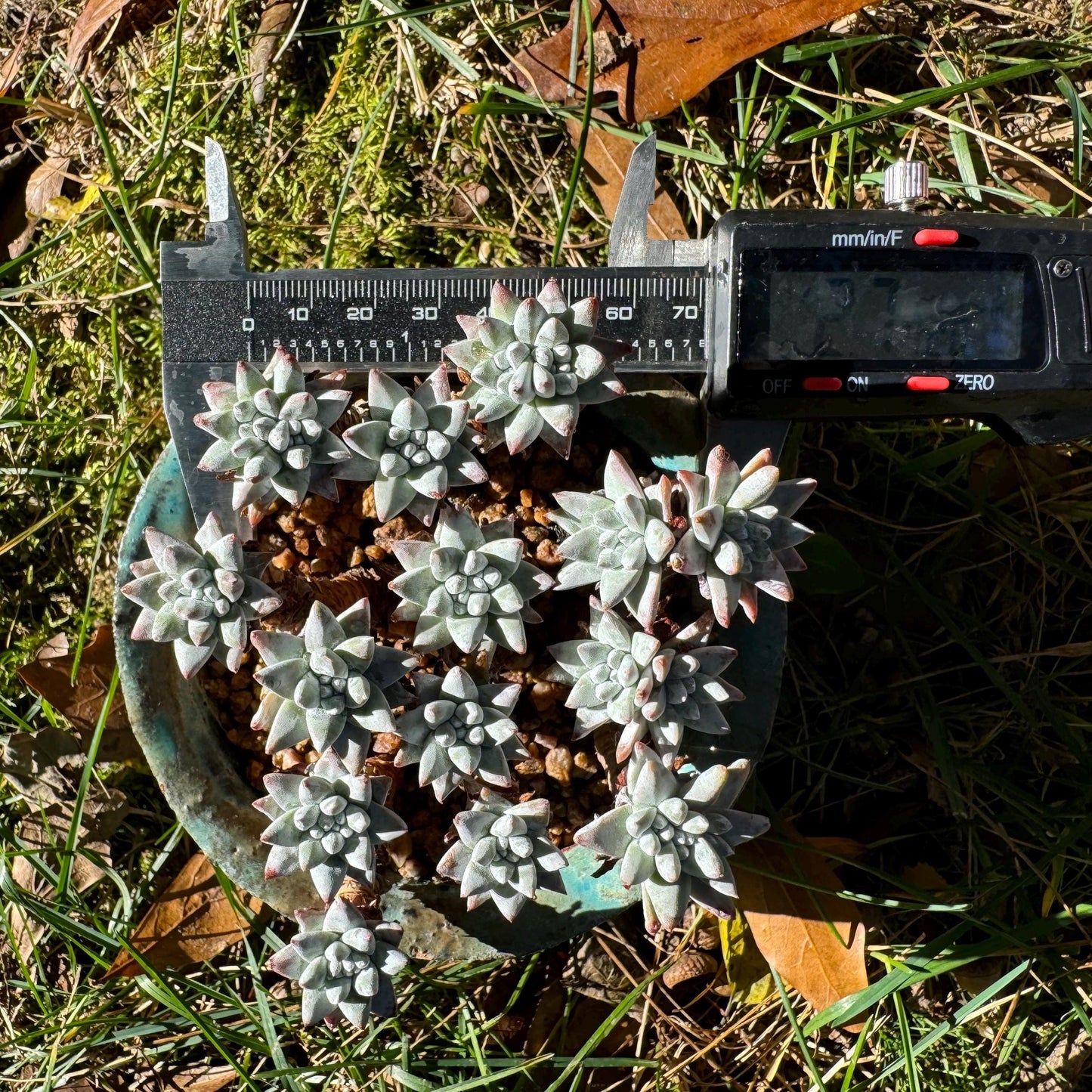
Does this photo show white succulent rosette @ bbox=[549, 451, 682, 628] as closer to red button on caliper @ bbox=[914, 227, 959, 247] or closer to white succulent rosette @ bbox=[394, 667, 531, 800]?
white succulent rosette @ bbox=[394, 667, 531, 800]

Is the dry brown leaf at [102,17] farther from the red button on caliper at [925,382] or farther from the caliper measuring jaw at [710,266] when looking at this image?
the red button on caliper at [925,382]

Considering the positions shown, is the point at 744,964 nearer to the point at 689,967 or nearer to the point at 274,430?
the point at 689,967

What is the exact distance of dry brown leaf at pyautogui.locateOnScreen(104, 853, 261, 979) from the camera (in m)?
1.83

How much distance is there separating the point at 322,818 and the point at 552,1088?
859 millimetres

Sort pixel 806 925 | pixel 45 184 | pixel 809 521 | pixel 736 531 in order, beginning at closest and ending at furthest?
pixel 736 531 < pixel 806 925 < pixel 809 521 < pixel 45 184

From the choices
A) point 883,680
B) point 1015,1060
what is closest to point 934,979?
point 1015,1060

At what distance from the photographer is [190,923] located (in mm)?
1847

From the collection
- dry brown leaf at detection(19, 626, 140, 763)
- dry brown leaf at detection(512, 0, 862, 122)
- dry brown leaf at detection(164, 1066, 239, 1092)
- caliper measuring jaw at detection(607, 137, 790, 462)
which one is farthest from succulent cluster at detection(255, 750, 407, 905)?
Result: dry brown leaf at detection(512, 0, 862, 122)

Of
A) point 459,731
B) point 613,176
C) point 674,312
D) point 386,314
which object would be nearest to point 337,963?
point 459,731

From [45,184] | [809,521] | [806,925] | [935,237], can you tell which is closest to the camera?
[935,237]

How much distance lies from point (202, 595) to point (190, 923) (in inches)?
38.2

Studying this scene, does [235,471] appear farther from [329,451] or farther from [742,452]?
[742,452]

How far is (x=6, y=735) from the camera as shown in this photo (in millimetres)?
1981

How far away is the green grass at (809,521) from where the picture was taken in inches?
72.7
